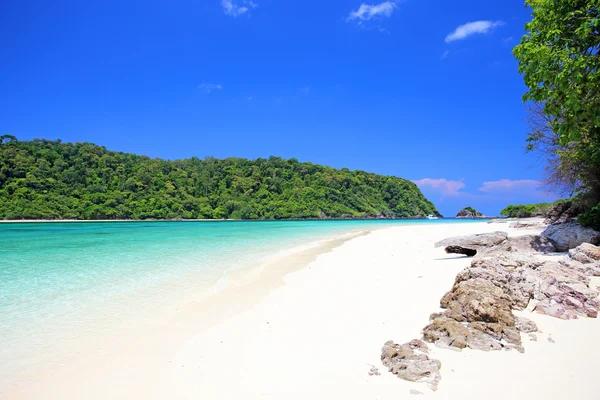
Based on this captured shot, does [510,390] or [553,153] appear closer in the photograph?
[510,390]

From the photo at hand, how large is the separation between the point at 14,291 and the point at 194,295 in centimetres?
474

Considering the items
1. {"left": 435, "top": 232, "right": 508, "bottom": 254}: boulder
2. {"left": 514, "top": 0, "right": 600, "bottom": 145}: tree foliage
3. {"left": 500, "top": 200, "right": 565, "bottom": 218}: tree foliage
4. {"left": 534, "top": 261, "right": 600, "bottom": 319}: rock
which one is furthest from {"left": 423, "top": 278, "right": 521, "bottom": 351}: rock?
{"left": 500, "top": 200, "right": 565, "bottom": 218}: tree foliage

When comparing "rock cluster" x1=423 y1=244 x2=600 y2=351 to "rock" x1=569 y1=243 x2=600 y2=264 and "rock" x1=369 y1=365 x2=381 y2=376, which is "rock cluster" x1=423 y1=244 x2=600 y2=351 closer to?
"rock" x1=369 y1=365 x2=381 y2=376

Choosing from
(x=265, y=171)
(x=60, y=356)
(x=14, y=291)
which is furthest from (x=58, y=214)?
(x=60, y=356)

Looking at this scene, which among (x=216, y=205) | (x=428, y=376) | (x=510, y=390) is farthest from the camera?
(x=216, y=205)

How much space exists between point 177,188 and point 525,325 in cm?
11054

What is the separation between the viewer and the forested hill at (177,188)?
7838cm

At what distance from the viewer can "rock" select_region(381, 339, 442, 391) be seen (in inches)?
121

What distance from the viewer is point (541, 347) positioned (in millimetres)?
3672

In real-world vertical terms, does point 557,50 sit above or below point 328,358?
above

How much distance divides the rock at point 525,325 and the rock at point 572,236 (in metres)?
7.40

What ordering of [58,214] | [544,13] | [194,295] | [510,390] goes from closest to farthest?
[510,390] → [194,295] → [544,13] → [58,214]

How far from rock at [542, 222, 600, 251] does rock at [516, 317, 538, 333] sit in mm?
7397

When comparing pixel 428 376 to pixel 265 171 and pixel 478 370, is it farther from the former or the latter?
pixel 265 171
